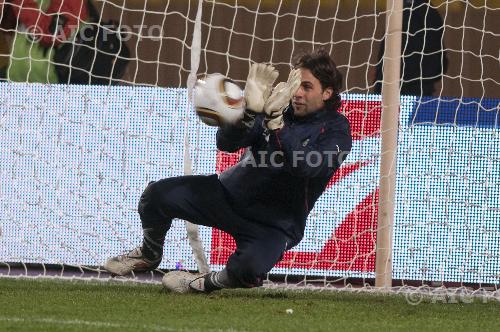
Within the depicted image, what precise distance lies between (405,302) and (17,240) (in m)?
2.85

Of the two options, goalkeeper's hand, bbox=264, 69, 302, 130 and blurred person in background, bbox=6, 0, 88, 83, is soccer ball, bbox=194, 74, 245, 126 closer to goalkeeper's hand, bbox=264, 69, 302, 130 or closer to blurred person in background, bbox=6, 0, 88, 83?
goalkeeper's hand, bbox=264, 69, 302, 130

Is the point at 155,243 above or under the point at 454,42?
under

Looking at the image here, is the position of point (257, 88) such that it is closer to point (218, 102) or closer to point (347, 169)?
point (218, 102)

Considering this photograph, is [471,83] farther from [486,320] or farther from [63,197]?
[63,197]

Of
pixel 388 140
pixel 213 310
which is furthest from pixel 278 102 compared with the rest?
pixel 388 140

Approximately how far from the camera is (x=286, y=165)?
5570 millimetres

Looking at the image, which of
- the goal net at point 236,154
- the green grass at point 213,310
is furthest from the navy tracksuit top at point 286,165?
the goal net at point 236,154

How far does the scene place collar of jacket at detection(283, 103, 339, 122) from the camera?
566 centimetres

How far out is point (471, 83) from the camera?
24.3 ft

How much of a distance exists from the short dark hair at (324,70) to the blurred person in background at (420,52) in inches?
55.7

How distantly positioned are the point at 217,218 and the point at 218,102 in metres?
0.85

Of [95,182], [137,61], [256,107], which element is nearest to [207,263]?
[95,182]

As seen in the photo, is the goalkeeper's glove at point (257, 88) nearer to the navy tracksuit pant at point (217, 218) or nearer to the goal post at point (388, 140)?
the navy tracksuit pant at point (217, 218)

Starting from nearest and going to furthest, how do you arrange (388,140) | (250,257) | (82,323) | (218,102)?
(82,323), (218,102), (250,257), (388,140)
